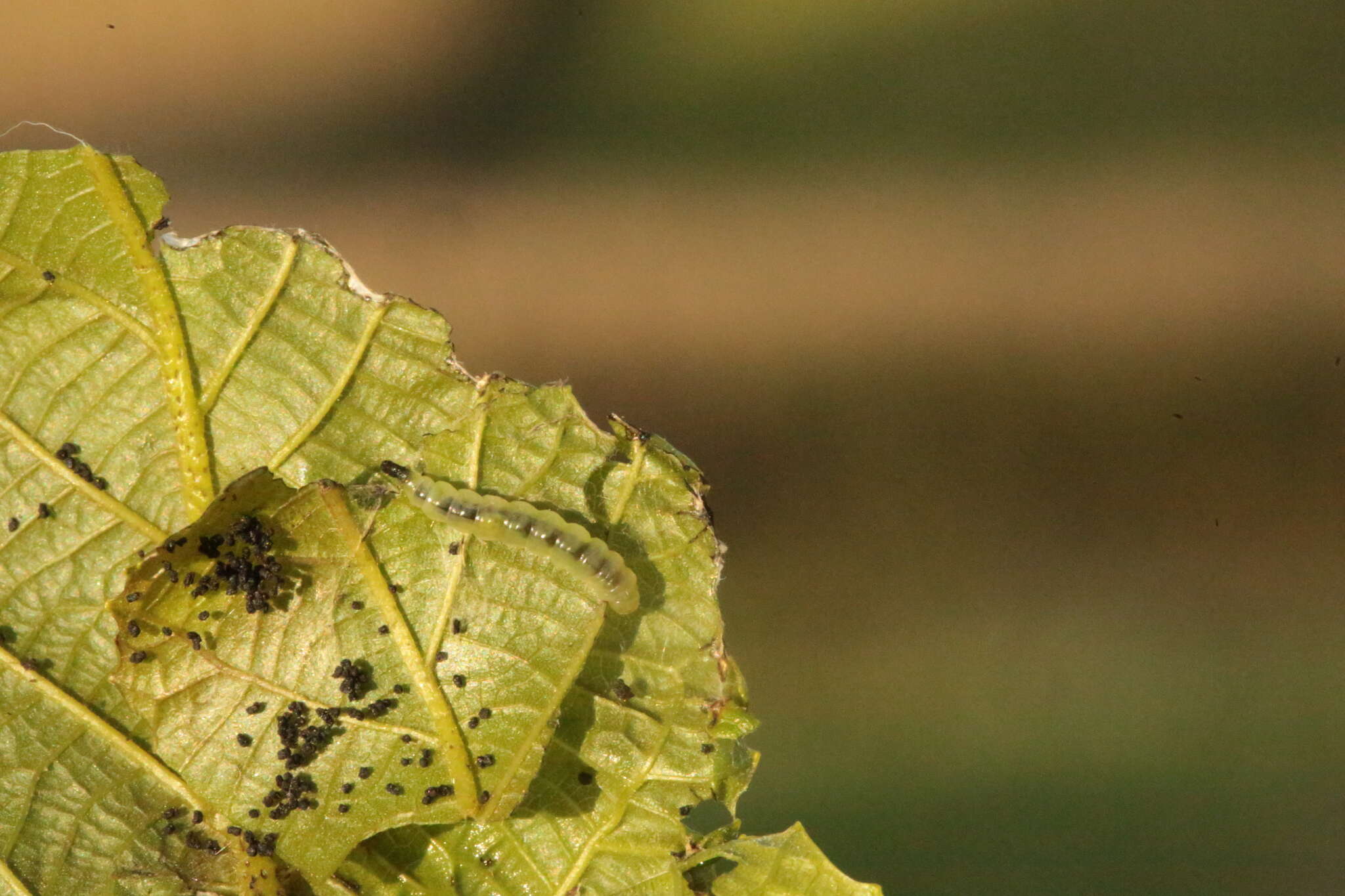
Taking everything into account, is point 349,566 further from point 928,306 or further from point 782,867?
point 928,306

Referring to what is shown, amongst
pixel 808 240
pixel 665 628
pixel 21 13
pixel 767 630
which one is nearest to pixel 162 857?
pixel 665 628

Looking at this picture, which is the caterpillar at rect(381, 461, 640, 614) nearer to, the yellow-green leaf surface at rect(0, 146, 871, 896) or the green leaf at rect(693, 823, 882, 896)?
the yellow-green leaf surface at rect(0, 146, 871, 896)

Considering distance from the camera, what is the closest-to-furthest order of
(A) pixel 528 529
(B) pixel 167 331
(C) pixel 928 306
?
(A) pixel 528 529 → (B) pixel 167 331 → (C) pixel 928 306

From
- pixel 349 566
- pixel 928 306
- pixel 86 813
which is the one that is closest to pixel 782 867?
pixel 349 566

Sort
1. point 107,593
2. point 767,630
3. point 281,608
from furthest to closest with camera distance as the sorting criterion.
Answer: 1. point 767,630
2. point 107,593
3. point 281,608

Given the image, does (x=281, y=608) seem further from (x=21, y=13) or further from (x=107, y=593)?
(x=21, y=13)

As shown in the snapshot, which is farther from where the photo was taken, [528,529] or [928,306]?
[928,306]

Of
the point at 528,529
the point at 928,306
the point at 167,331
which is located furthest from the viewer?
the point at 928,306

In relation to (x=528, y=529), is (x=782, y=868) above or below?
below
